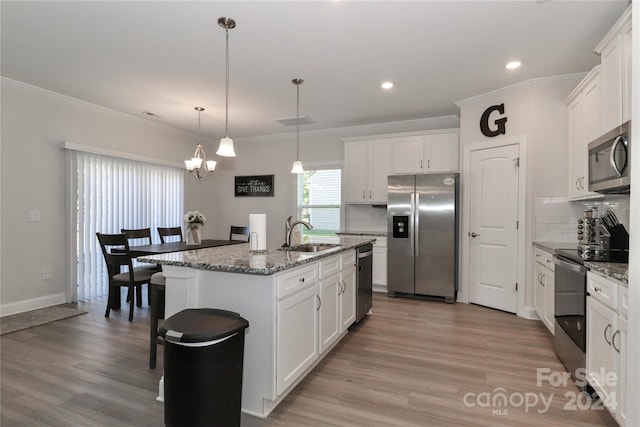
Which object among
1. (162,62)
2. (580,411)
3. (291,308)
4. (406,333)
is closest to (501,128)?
(406,333)

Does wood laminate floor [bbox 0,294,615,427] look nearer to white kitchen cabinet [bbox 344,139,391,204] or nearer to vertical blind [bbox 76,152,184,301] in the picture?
vertical blind [bbox 76,152,184,301]

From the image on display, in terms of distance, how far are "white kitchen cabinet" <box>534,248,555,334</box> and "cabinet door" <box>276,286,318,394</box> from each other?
2.14 meters

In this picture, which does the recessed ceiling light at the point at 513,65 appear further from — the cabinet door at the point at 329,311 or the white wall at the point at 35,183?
the white wall at the point at 35,183

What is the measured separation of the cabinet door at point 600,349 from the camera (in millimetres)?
1811

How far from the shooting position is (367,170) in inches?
208

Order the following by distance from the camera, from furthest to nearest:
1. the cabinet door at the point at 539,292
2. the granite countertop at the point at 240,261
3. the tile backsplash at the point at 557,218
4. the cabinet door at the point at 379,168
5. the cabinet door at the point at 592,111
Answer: the cabinet door at the point at 379,168, the tile backsplash at the point at 557,218, the cabinet door at the point at 539,292, the cabinet door at the point at 592,111, the granite countertop at the point at 240,261

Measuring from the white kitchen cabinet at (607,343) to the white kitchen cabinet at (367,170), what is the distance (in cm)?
332

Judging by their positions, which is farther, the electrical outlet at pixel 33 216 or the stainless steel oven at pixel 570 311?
the electrical outlet at pixel 33 216

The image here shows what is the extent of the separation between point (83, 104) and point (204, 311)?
4.06 metres

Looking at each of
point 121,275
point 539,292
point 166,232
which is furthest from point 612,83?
point 166,232

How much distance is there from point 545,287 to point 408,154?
8.36ft

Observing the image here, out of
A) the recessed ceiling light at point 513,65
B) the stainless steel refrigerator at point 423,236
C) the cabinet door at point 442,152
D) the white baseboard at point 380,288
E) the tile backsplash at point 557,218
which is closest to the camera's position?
the recessed ceiling light at point 513,65

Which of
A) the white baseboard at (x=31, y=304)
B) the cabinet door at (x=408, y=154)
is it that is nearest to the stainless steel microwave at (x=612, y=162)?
the cabinet door at (x=408, y=154)

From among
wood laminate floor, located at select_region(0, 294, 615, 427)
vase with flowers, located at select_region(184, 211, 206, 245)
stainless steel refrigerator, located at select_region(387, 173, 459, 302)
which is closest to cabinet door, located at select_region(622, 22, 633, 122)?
wood laminate floor, located at select_region(0, 294, 615, 427)
